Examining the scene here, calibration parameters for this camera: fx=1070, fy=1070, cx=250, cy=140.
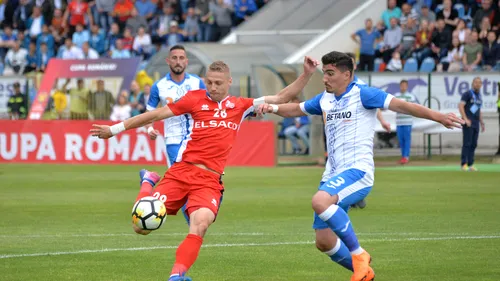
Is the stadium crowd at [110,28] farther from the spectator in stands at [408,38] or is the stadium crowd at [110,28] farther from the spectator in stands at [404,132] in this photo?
the spectator in stands at [404,132]

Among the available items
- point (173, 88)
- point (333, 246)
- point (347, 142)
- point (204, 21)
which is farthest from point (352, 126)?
point (204, 21)

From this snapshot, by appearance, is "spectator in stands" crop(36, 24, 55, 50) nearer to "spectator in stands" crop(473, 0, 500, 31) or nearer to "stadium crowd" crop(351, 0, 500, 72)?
"stadium crowd" crop(351, 0, 500, 72)

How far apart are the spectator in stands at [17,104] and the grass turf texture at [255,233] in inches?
407

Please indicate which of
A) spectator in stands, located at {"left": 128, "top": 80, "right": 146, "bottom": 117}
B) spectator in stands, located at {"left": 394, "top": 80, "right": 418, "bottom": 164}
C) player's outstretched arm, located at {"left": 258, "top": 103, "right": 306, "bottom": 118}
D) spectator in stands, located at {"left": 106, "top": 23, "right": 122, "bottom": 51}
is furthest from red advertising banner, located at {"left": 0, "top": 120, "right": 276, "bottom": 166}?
player's outstretched arm, located at {"left": 258, "top": 103, "right": 306, "bottom": 118}

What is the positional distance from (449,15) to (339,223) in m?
24.4

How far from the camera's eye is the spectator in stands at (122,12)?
40094mm

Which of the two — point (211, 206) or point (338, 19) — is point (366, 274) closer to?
point (211, 206)

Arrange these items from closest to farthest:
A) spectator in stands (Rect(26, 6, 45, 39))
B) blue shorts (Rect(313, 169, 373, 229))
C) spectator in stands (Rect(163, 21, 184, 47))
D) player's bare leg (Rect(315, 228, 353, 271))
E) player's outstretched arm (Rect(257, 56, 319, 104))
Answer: blue shorts (Rect(313, 169, 373, 229)) < player's bare leg (Rect(315, 228, 353, 271)) < player's outstretched arm (Rect(257, 56, 319, 104)) < spectator in stands (Rect(163, 21, 184, 47)) < spectator in stands (Rect(26, 6, 45, 39))

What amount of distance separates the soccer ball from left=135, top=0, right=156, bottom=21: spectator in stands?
3073 centimetres

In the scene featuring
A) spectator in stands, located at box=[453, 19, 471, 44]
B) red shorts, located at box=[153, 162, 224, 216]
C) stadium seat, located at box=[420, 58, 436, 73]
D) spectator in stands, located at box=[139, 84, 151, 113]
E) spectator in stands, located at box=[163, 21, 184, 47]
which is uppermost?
spectator in stands, located at box=[163, 21, 184, 47]

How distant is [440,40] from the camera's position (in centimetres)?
3238

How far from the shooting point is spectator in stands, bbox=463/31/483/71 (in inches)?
1235

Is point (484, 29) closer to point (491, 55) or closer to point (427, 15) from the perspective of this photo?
point (491, 55)

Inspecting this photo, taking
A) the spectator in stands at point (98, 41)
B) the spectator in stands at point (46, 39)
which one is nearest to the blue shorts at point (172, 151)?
the spectator in stands at point (98, 41)
